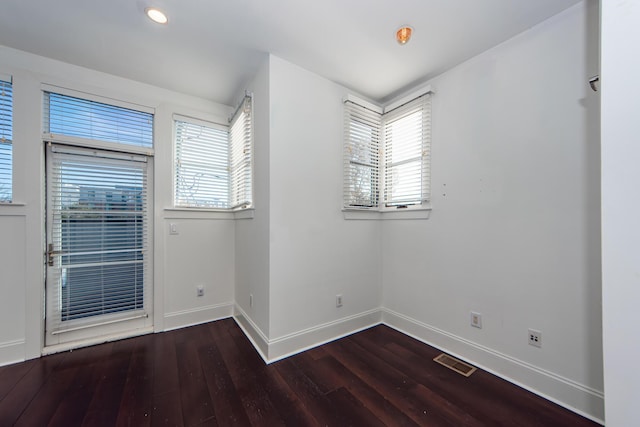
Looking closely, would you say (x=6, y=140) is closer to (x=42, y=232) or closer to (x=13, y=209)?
(x=13, y=209)

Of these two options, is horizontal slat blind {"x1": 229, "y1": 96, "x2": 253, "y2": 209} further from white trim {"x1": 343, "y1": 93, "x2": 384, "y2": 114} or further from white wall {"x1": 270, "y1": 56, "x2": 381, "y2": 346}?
white trim {"x1": 343, "y1": 93, "x2": 384, "y2": 114}

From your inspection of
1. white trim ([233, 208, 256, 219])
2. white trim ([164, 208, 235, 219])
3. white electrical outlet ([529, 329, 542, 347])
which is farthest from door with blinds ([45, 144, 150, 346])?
white electrical outlet ([529, 329, 542, 347])

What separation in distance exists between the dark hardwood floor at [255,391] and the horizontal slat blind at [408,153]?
1512 mm

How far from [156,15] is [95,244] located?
215 cm

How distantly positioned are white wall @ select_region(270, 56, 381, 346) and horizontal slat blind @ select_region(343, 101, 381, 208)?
→ 0.33ft

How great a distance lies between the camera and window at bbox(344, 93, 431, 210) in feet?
7.95

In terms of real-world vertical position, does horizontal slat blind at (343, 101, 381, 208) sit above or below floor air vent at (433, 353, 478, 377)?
above

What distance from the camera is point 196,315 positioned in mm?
2746

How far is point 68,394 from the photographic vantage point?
1622mm

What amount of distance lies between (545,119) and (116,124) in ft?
12.3

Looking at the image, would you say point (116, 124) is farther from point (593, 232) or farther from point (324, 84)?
point (593, 232)

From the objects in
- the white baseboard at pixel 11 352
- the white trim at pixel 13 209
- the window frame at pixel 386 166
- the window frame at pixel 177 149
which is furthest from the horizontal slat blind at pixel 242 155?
the white baseboard at pixel 11 352

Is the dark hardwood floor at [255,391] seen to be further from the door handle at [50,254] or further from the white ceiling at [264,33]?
the white ceiling at [264,33]

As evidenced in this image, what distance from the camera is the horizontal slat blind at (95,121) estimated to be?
86.3 inches
